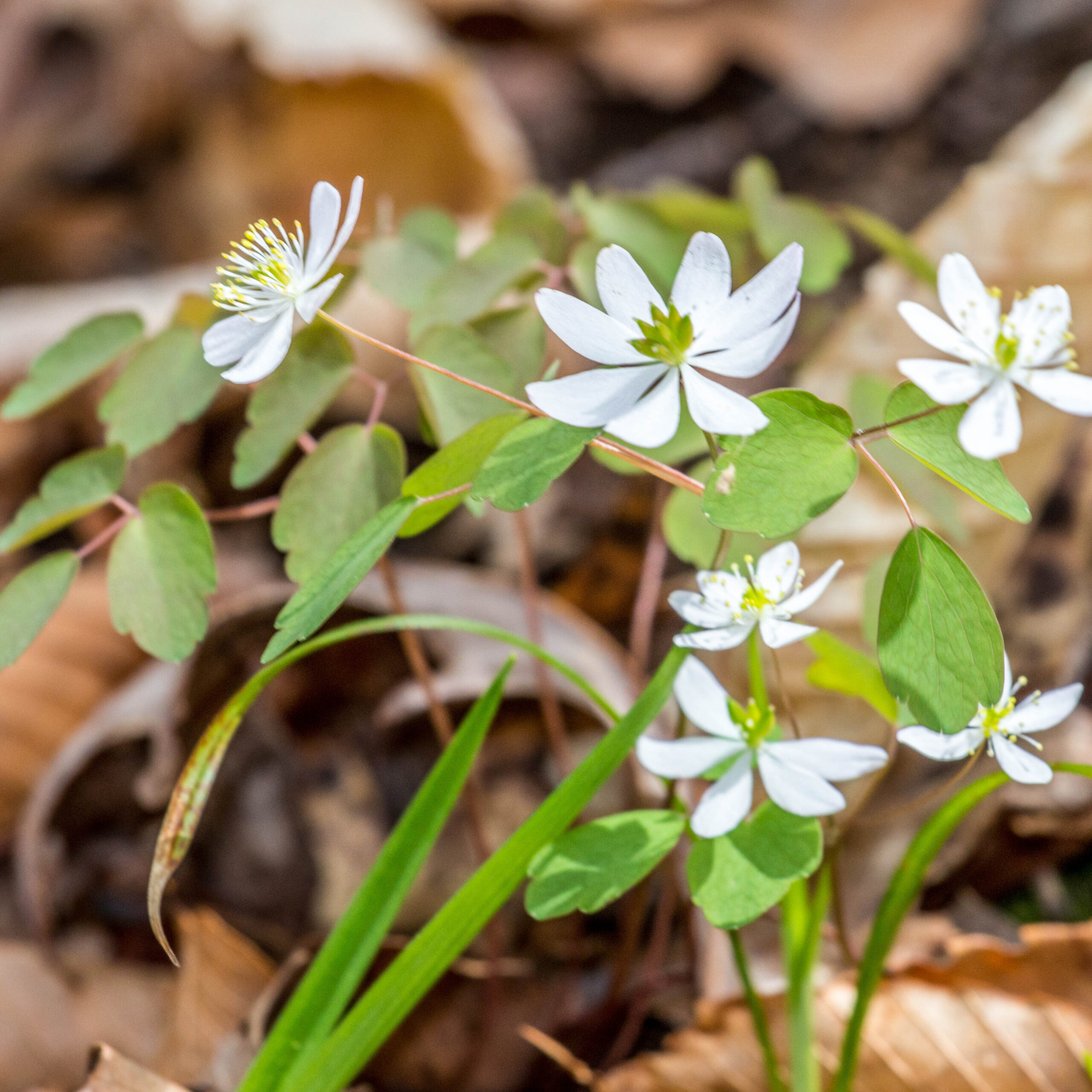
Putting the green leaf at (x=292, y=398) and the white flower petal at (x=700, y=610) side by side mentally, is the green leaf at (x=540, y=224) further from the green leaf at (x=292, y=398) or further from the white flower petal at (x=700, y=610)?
the white flower petal at (x=700, y=610)

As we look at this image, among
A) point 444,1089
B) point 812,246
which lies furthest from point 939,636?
point 444,1089

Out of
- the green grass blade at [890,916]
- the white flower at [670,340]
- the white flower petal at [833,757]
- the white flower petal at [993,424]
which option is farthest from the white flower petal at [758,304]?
the green grass blade at [890,916]

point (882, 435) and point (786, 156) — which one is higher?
point (786, 156)

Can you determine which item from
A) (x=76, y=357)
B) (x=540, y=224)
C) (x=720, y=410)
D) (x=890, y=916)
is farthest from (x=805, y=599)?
(x=76, y=357)

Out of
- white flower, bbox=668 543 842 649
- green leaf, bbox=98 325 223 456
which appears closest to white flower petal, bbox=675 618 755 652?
white flower, bbox=668 543 842 649

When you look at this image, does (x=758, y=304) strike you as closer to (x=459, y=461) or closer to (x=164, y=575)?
(x=459, y=461)

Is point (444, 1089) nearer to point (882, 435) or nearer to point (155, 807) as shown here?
point (155, 807)
